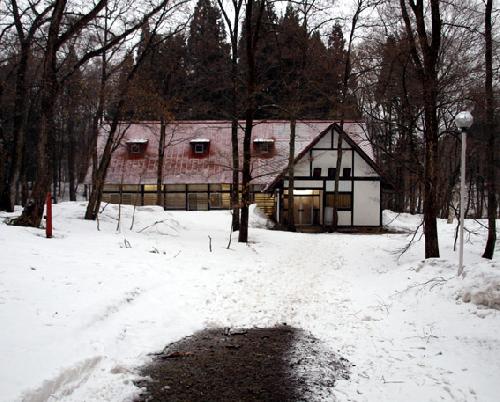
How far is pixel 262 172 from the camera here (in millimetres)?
30750

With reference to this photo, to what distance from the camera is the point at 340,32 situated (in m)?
26.3

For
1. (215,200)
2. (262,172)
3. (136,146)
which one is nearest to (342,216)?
(262,172)

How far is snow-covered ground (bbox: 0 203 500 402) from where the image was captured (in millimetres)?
4664

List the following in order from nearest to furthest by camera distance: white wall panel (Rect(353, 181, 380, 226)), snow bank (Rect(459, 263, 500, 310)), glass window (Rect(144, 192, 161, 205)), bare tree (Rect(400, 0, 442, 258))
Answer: snow bank (Rect(459, 263, 500, 310))
bare tree (Rect(400, 0, 442, 258))
white wall panel (Rect(353, 181, 380, 226))
glass window (Rect(144, 192, 161, 205))

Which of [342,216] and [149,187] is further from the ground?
[149,187]

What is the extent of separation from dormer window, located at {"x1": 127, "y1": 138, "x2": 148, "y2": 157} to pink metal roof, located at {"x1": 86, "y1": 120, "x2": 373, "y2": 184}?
31 cm

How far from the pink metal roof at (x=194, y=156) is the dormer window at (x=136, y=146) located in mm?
314

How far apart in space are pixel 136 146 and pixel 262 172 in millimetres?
10079

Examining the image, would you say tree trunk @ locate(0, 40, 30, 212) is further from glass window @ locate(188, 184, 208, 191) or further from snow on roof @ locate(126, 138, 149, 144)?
glass window @ locate(188, 184, 208, 191)

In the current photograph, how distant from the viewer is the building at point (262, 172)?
2722 cm

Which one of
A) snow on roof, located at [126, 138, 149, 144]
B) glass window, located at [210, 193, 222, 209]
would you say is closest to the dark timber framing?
glass window, located at [210, 193, 222, 209]

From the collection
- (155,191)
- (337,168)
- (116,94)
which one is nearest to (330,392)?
(116,94)

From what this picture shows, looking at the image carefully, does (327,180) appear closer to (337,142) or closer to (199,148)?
(337,142)

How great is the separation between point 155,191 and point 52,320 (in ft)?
89.3
